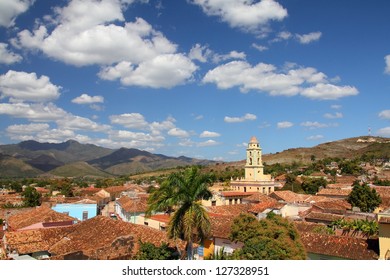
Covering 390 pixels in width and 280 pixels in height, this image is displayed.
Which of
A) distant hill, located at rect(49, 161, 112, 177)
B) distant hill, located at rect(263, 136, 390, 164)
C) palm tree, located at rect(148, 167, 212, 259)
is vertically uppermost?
distant hill, located at rect(263, 136, 390, 164)

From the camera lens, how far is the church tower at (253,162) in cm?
4997

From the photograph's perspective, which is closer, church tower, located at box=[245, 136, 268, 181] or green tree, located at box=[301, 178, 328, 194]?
green tree, located at box=[301, 178, 328, 194]

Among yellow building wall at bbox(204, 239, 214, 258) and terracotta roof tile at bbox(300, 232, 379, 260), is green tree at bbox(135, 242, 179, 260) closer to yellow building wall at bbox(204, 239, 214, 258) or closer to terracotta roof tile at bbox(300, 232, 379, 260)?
yellow building wall at bbox(204, 239, 214, 258)

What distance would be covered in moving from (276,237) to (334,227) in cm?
934

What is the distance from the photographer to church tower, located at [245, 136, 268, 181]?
4997 cm

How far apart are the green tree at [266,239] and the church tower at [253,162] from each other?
3644cm

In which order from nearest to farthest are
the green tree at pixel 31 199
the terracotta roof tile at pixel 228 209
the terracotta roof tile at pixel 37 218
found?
the terracotta roof tile at pixel 37 218 < the terracotta roof tile at pixel 228 209 < the green tree at pixel 31 199

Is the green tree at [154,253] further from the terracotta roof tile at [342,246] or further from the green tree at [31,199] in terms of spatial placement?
the green tree at [31,199]

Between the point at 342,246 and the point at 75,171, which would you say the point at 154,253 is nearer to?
the point at 342,246

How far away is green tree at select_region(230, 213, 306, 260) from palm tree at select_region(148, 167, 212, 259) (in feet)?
4.45

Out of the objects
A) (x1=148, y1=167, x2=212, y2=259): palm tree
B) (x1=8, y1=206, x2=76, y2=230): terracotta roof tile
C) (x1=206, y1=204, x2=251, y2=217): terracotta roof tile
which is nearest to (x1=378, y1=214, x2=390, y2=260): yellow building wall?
(x1=148, y1=167, x2=212, y2=259): palm tree

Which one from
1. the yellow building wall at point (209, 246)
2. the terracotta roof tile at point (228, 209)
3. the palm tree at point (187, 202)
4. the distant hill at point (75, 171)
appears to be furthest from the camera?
the distant hill at point (75, 171)

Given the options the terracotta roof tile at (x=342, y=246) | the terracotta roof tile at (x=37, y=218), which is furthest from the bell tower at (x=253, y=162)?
the terracotta roof tile at (x=342, y=246)
